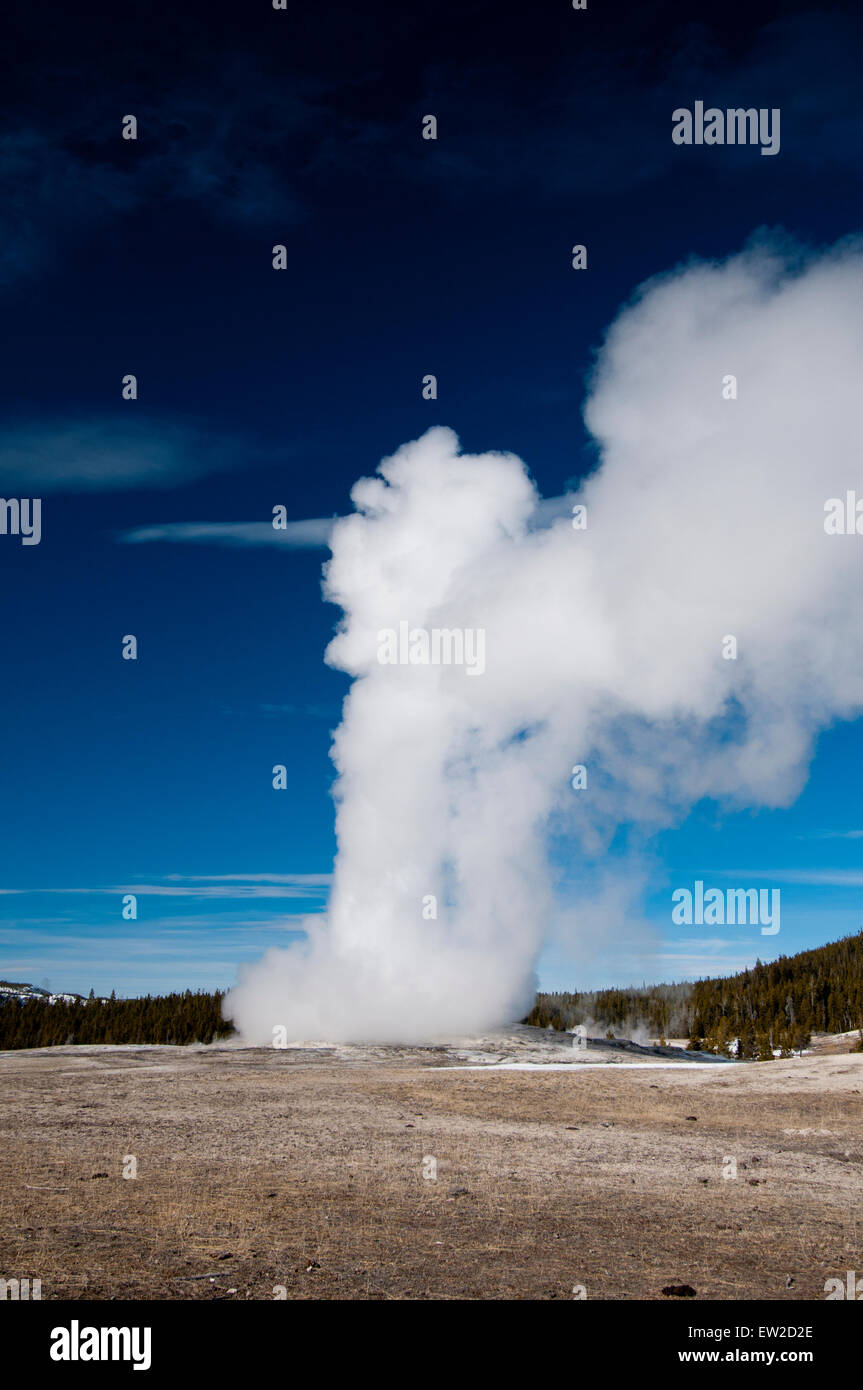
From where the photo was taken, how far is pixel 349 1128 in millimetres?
27031

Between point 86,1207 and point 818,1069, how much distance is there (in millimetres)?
36622

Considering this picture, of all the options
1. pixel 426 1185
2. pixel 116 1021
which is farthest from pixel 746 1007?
pixel 426 1185

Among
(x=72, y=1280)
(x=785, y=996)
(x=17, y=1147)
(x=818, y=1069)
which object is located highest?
(x=72, y=1280)

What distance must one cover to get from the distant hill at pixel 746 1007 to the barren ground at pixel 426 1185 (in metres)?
55.9

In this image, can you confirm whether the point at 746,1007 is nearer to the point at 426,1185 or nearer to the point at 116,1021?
the point at 116,1021

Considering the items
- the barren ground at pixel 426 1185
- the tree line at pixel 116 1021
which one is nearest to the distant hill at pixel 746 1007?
the tree line at pixel 116 1021

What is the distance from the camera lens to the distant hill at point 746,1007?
327 feet

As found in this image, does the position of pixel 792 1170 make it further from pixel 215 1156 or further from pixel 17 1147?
pixel 17 1147

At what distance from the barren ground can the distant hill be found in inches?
2202

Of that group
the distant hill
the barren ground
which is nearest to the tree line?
the distant hill
